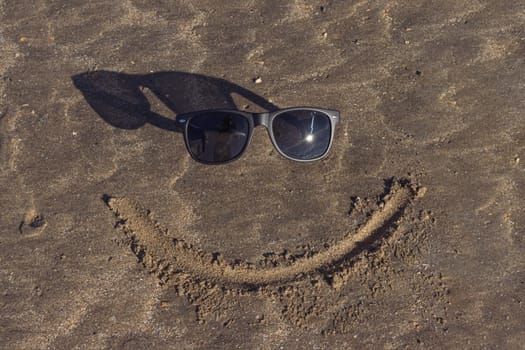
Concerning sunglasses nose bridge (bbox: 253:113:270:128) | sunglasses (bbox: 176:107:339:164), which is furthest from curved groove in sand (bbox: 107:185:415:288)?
sunglasses nose bridge (bbox: 253:113:270:128)

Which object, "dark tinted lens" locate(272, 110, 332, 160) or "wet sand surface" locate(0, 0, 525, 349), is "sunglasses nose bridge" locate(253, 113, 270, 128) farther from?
"wet sand surface" locate(0, 0, 525, 349)

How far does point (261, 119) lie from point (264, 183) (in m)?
0.35

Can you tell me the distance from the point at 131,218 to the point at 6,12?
4.19 feet

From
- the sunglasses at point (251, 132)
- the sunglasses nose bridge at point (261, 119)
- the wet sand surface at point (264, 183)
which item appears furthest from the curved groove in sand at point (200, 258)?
the sunglasses nose bridge at point (261, 119)

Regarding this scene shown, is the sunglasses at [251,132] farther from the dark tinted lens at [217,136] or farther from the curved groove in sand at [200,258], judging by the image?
the curved groove in sand at [200,258]

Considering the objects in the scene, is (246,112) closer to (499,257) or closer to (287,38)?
(287,38)

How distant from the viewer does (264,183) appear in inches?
89.3

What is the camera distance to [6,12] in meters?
2.32

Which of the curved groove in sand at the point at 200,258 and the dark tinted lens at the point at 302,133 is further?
the curved groove in sand at the point at 200,258

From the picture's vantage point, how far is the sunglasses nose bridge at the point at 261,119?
211 centimetres

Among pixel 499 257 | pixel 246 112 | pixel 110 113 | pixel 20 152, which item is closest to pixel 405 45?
pixel 246 112

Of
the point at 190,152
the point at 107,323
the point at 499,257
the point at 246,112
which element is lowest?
the point at 107,323

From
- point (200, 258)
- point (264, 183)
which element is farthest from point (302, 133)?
point (200, 258)

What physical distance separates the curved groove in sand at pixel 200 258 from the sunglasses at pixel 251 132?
0.46 metres
